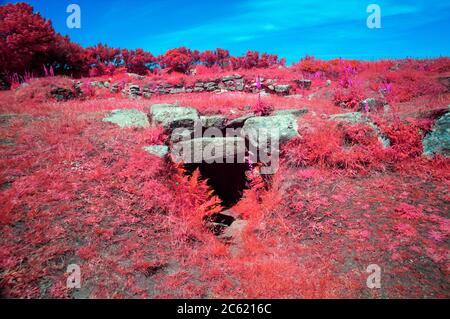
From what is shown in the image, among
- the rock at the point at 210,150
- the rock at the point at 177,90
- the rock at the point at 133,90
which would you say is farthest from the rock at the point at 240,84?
the rock at the point at 210,150

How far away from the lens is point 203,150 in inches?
352

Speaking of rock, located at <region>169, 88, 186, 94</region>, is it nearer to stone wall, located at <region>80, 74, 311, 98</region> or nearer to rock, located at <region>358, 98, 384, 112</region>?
stone wall, located at <region>80, 74, 311, 98</region>

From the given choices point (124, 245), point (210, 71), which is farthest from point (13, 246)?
point (210, 71)

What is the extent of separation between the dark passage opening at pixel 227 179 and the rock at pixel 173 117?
5.94ft

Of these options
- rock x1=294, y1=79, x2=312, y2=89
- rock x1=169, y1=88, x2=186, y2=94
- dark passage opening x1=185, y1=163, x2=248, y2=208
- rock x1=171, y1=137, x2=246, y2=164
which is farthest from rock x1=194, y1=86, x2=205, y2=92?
rock x1=171, y1=137, x2=246, y2=164

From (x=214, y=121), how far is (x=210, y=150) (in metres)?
1.26

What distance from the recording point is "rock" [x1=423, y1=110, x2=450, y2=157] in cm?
690

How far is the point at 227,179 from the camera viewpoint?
10.7 meters

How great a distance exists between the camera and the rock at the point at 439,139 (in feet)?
22.6

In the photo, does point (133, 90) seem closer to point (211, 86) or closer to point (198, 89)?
point (198, 89)

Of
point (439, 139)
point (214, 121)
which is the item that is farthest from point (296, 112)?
point (439, 139)

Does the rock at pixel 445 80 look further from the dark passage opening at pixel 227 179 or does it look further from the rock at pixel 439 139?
the dark passage opening at pixel 227 179

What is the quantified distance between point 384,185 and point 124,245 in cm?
604

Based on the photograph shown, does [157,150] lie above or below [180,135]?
below
